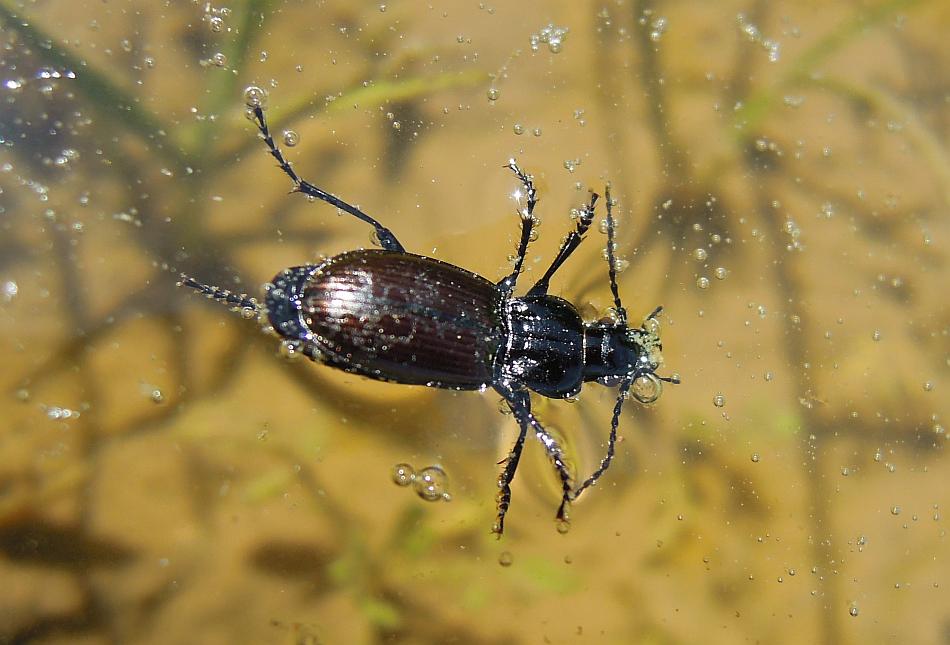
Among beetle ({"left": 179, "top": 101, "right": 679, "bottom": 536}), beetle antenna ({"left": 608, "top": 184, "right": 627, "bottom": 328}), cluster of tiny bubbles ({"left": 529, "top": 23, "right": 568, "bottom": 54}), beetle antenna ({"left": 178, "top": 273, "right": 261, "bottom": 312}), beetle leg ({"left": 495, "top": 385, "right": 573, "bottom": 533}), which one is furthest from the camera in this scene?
cluster of tiny bubbles ({"left": 529, "top": 23, "right": 568, "bottom": 54})

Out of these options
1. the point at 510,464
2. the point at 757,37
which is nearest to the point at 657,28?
the point at 757,37

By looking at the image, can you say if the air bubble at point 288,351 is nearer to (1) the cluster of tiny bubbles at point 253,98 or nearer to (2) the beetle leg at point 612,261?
(1) the cluster of tiny bubbles at point 253,98

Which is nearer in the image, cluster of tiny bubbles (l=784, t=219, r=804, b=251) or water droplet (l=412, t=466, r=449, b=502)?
water droplet (l=412, t=466, r=449, b=502)

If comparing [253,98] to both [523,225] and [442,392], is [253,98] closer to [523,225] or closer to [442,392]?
[523,225]

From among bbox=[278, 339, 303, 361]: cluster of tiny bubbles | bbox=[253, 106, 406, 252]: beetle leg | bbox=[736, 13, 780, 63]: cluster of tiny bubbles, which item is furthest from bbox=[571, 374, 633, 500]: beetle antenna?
bbox=[736, 13, 780, 63]: cluster of tiny bubbles

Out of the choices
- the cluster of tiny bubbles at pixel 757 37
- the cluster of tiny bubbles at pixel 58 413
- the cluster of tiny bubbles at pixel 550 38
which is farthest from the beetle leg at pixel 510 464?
the cluster of tiny bubbles at pixel 757 37

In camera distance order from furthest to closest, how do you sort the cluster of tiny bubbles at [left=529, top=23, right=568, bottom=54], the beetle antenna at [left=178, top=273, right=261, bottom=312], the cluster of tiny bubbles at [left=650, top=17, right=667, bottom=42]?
the cluster of tiny bubbles at [left=650, top=17, right=667, bottom=42] < the cluster of tiny bubbles at [left=529, top=23, right=568, bottom=54] < the beetle antenna at [left=178, top=273, right=261, bottom=312]

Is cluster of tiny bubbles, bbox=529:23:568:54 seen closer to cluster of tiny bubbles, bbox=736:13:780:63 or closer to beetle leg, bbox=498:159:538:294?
beetle leg, bbox=498:159:538:294

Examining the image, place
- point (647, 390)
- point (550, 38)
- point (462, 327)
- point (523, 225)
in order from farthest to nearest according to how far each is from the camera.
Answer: point (550, 38)
point (647, 390)
point (523, 225)
point (462, 327)
